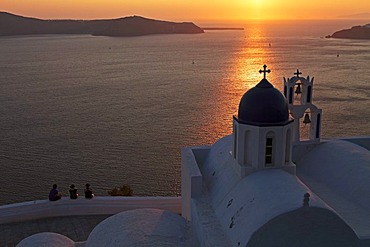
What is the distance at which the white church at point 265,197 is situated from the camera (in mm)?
7652

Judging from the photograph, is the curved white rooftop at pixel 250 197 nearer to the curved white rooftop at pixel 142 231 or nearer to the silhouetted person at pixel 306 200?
the silhouetted person at pixel 306 200

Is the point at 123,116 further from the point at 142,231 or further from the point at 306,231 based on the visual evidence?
the point at 306,231

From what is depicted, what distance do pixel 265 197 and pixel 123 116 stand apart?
32.4 meters

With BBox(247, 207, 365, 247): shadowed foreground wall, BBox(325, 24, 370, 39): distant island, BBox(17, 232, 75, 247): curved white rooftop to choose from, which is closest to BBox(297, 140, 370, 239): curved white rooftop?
BBox(247, 207, 365, 247): shadowed foreground wall

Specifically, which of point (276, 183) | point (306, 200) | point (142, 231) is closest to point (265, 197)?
point (276, 183)

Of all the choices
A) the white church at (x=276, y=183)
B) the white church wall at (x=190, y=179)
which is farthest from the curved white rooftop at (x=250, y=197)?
the white church wall at (x=190, y=179)

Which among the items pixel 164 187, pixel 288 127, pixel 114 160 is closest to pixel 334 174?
pixel 288 127

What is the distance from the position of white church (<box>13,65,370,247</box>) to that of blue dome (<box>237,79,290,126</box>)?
0.02 meters

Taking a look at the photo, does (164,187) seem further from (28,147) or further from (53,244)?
(53,244)

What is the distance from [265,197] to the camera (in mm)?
8273

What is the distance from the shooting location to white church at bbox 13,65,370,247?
7.65 m

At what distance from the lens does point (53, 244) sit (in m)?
10.1

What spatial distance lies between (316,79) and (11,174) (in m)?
43.2

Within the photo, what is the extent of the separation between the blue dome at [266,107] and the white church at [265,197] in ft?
0.08
